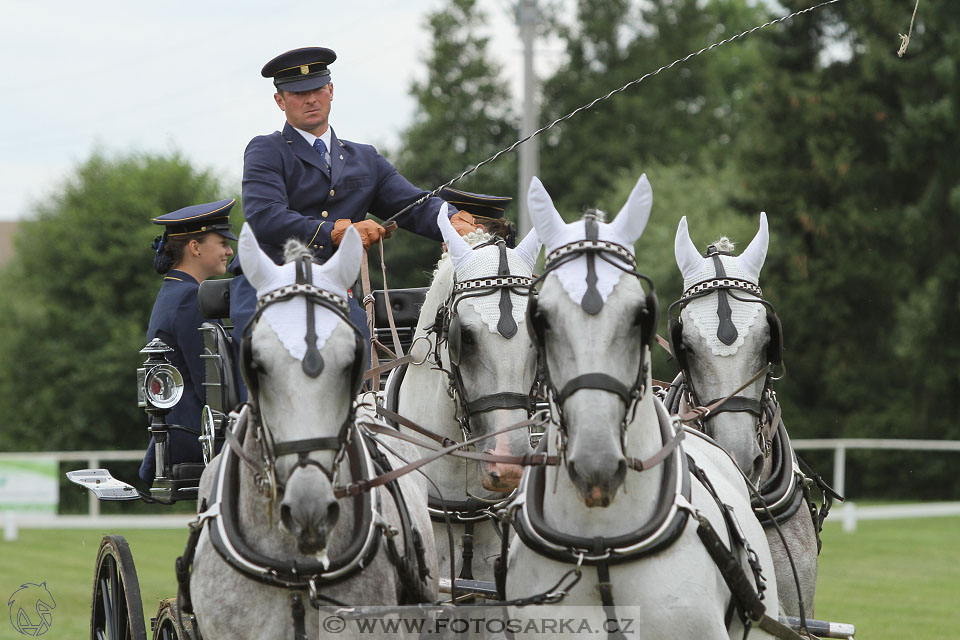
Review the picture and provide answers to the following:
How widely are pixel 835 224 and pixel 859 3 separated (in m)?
4.83

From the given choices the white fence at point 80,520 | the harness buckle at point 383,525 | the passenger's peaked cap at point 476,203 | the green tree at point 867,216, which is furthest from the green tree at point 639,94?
the harness buckle at point 383,525

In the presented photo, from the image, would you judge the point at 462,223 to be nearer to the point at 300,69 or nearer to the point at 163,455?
the point at 300,69

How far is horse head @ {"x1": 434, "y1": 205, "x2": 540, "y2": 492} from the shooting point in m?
4.93

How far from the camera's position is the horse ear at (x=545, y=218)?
407 cm

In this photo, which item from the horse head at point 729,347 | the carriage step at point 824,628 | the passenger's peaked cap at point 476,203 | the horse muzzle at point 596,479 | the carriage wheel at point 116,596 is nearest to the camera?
the horse muzzle at point 596,479

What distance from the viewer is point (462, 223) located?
Result: 612cm

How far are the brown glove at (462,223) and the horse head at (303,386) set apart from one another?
2.00 meters

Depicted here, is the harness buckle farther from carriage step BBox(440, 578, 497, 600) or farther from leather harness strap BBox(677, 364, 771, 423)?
leather harness strap BBox(677, 364, 771, 423)

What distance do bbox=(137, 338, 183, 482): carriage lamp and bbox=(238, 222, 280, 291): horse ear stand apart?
1999mm

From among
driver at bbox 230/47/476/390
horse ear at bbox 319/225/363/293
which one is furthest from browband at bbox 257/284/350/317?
driver at bbox 230/47/476/390

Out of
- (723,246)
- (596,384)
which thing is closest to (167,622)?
(596,384)

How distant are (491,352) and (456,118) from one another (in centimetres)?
3395

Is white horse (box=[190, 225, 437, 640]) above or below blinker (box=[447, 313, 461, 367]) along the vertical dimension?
below

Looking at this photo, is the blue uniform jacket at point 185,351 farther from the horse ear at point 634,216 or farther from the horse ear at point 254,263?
the horse ear at point 634,216
